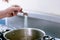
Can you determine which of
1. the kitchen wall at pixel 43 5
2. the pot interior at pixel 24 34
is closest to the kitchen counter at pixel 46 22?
the kitchen wall at pixel 43 5

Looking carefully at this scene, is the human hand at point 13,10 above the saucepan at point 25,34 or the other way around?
above

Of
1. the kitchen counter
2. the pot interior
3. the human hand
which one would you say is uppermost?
the human hand

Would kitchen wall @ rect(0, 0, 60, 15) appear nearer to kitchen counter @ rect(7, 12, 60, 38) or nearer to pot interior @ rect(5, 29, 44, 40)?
kitchen counter @ rect(7, 12, 60, 38)

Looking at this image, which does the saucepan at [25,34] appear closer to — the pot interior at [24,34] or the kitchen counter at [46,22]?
the pot interior at [24,34]

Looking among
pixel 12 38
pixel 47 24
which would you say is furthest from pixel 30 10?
pixel 12 38

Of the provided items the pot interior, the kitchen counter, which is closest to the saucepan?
the pot interior

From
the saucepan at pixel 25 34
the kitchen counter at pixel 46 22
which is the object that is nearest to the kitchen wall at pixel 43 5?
the kitchen counter at pixel 46 22

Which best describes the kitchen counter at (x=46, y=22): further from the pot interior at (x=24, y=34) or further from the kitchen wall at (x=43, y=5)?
the pot interior at (x=24, y=34)

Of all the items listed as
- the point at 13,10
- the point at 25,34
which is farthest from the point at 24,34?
the point at 13,10

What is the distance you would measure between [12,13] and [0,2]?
495 millimetres

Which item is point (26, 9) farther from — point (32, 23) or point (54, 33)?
point (54, 33)

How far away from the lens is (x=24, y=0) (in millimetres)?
1193

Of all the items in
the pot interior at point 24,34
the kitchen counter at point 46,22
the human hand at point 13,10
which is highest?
the human hand at point 13,10

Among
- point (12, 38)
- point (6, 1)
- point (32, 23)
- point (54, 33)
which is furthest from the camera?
point (6, 1)
